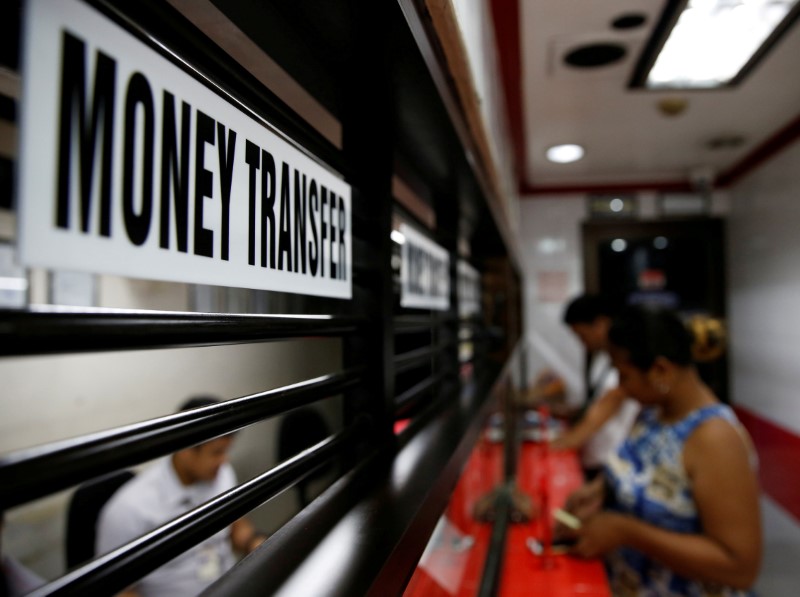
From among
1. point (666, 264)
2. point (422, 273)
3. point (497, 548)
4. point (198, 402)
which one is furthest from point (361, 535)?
point (666, 264)

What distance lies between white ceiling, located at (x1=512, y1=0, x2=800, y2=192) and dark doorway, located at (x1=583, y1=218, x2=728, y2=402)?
61 centimetres

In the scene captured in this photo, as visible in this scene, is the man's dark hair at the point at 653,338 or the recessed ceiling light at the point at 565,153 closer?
the man's dark hair at the point at 653,338

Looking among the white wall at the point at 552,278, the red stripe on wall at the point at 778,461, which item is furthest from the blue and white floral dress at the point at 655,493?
the white wall at the point at 552,278

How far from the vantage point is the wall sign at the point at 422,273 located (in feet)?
3.88

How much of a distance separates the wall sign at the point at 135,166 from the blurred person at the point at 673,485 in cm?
176

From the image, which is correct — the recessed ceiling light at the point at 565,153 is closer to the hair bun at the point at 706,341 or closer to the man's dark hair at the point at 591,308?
the man's dark hair at the point at 591,308

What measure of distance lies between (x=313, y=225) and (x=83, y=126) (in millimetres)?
383

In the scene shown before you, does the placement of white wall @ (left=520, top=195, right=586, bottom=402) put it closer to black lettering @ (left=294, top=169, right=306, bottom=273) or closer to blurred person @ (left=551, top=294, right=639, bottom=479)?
blurred person @ (left=551, top=294, right=639, bottom=479)

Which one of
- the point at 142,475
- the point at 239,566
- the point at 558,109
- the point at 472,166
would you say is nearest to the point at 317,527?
the point at 239,566

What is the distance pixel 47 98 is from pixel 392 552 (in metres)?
0.48

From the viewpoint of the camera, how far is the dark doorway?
250 inches

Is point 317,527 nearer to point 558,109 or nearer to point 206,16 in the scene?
point 206,16

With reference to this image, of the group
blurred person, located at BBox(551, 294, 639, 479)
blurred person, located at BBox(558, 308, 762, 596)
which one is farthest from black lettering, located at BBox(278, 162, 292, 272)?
blurred person, located at BBox(551, 294, 639, 479)

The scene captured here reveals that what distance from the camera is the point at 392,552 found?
539 mm
